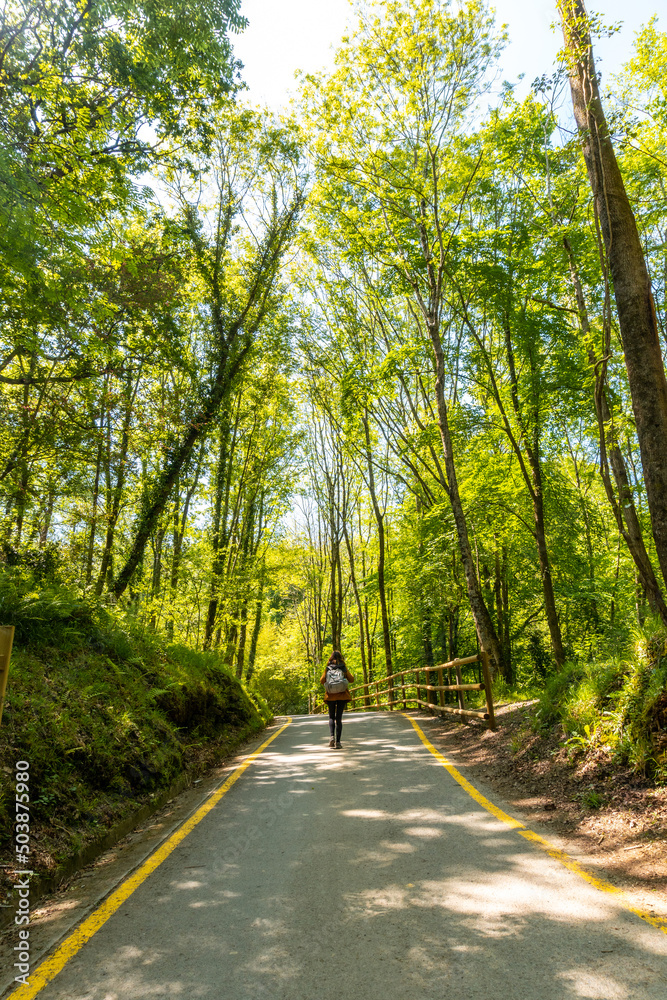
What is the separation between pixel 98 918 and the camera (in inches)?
141

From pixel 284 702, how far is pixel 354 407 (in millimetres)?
29442

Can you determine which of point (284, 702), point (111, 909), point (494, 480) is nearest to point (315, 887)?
point (111, 909)

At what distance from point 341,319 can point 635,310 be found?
45.7 ft

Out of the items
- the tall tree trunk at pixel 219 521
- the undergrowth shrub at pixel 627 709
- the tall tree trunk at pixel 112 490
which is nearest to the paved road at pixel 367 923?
the undergrowth shrub at pixel 627 709

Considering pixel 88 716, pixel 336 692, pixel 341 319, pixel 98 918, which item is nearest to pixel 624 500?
pixel 336 692

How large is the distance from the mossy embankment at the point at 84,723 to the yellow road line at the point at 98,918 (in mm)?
584

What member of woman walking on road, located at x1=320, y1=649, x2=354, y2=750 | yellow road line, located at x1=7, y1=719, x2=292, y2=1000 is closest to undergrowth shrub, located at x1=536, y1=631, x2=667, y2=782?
woman walking on road, located at x1=320, y1=649, x2=354, y2=750

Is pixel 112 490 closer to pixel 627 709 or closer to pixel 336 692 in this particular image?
pixel 336 692

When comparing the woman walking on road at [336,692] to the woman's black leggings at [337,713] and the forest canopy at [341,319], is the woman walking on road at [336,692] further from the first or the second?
the forest canopy at [341,319]

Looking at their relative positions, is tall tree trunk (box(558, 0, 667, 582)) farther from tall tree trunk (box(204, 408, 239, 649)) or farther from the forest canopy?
tall tree trunk (box(204, 408, 239, 649))

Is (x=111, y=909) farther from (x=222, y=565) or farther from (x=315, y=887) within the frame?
(x=222, y=565)

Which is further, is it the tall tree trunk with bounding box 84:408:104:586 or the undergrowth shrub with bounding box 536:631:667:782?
the tall tree trunk with bounding box 84:408:104:586

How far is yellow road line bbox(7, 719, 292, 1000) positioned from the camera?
2.91 m

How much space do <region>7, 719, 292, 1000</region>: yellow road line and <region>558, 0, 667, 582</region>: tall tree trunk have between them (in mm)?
5260
